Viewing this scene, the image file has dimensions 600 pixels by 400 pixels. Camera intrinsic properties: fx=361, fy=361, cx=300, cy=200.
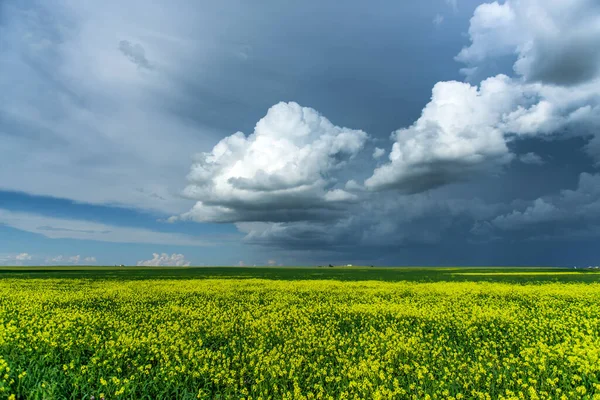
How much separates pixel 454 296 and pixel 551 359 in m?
16.0

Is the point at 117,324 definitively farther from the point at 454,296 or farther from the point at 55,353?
the point at 454,296

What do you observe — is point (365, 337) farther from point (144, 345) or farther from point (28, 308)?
point (28, 308)

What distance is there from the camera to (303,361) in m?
10.5

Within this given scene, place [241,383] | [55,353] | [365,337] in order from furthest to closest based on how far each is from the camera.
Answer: [365,337] < [55,353] < [241,383]

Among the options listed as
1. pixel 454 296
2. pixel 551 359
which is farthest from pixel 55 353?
pixel 454 296

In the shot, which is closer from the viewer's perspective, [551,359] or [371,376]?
[371,376]

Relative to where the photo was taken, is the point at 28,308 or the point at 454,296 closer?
the point at 28,308

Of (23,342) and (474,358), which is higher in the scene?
(23,342)

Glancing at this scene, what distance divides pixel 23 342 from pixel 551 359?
16.1 meters

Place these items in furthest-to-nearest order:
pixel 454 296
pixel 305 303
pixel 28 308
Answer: pixel 454 296
pixel 305 303
pixel 28 308

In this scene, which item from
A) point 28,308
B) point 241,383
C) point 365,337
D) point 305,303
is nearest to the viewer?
point 241,383

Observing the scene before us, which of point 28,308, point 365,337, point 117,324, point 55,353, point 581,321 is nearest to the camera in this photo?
point 55,353

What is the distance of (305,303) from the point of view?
21906mm

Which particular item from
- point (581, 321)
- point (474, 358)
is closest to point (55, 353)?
point (474, 358)
